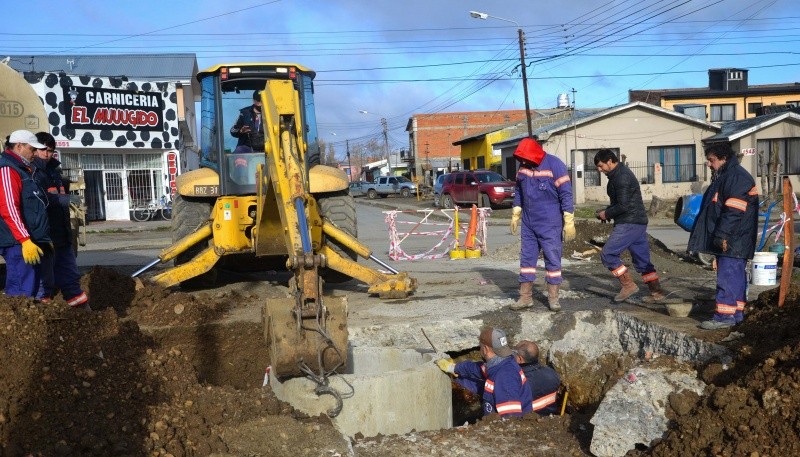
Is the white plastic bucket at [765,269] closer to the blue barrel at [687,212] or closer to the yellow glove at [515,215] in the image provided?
the blue barrel at [687,212]

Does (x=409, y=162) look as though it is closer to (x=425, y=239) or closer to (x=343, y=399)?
(x=425, y=239)

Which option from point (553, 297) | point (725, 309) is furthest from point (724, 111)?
point (725, 309)

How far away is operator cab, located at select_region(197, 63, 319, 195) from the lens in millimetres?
8891

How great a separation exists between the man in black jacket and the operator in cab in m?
3.88

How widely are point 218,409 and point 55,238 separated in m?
2.92

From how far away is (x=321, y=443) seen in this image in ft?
16.4

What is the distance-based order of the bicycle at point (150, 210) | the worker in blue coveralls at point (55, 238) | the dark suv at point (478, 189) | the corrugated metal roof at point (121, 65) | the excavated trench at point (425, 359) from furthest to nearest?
the corrugated metal roof at point (121, 65)
the bicycle at point (150, 210)
the dark suv at point (478, 189)
the worker in blue coveralls at point (55, 238)
the excavated trench at point (425, 359)

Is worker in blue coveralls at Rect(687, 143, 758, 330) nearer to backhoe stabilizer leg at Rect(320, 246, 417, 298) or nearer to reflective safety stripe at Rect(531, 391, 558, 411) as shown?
reflective safety stripe at Rect(531, 391, 558, 411)

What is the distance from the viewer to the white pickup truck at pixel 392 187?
49.6 meters

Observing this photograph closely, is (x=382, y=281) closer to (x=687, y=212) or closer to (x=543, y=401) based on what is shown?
(x=543, y=401)

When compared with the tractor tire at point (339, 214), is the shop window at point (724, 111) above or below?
above

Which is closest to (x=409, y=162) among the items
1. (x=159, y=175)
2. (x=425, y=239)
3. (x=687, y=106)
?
(x=687, y=106)

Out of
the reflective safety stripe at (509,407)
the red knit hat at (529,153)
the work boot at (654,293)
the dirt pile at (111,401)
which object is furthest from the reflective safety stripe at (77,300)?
the work boot at (654,293)

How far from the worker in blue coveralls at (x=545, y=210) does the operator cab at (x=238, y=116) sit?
262 centimetres
